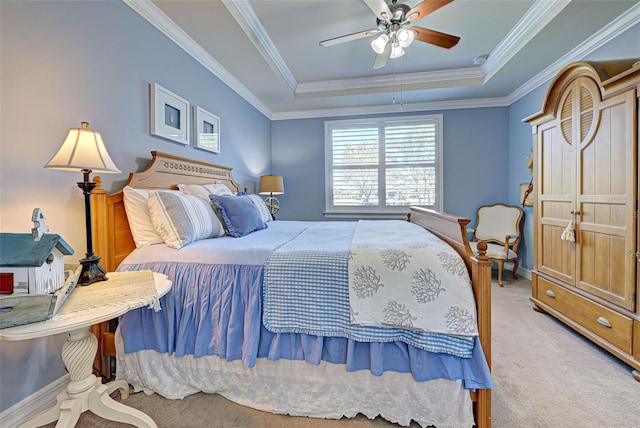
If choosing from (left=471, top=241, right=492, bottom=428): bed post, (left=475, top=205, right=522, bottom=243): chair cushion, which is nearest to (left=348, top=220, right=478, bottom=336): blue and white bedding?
(left=471, top=241, right=492, bottom=428): bed post

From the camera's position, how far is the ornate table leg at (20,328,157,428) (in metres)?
1.15

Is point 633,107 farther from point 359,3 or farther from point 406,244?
point 359,3

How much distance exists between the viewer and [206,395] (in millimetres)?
1504

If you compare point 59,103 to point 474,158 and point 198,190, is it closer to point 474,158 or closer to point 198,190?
point 198,190

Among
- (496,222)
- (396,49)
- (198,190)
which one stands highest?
(396,49)

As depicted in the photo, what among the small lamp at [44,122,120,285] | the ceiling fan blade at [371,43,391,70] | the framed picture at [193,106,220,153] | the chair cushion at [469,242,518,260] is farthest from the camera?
the chair cushion at [469,242,518,260]

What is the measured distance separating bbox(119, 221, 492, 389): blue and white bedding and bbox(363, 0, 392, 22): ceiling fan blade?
185 centimetres

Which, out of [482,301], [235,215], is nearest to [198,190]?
[235,215]

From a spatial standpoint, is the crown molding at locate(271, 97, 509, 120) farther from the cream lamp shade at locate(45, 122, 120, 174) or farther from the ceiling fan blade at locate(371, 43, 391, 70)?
the cream lamp shade at locate(45, 122, 120, 174)

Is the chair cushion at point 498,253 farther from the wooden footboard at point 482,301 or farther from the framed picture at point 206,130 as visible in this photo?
the framed picture at point 206,130

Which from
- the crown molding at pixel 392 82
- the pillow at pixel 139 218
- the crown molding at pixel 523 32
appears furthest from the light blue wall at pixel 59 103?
the crown molding at pixel 523 32

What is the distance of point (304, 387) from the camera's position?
137 cm

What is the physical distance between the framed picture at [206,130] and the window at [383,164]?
2.04 meters

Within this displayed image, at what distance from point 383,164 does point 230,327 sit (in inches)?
144
